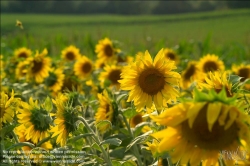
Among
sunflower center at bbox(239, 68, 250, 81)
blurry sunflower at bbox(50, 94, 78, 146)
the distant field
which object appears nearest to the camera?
blurry sunflower at bbox(50, 94, 78, 146)

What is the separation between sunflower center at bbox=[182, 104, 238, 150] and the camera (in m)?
1.21

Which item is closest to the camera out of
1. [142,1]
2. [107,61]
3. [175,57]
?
[107,61]

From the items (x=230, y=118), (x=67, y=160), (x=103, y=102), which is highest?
(x=230, y=118)

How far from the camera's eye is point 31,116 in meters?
2.11

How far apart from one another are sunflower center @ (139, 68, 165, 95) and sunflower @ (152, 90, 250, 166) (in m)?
0.74

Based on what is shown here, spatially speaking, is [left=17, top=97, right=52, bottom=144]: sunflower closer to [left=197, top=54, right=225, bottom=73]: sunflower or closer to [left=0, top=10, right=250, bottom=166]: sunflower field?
[left=0, top=10, right=250, bottom=166]: sunflower field

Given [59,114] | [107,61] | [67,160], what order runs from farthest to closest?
[107,61] → [67,160] → [59,114]

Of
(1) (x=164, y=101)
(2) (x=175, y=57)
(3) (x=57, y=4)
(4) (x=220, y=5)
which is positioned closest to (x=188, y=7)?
(4) (x=220, y=5)

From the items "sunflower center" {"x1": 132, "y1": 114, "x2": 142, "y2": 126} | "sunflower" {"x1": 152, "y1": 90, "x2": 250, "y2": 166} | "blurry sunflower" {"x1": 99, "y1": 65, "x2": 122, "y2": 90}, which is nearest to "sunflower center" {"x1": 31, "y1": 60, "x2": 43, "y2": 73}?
"blurry sunflower" {"x1": 99, "y1": 65, "x2": 122, "y2": 90}

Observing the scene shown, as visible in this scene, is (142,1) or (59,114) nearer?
(59,114)

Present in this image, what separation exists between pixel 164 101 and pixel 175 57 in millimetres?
2959

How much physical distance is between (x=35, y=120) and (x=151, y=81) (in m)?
0.54

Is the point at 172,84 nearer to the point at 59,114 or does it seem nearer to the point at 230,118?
the point at 59,114

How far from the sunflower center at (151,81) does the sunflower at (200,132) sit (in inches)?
29.3
